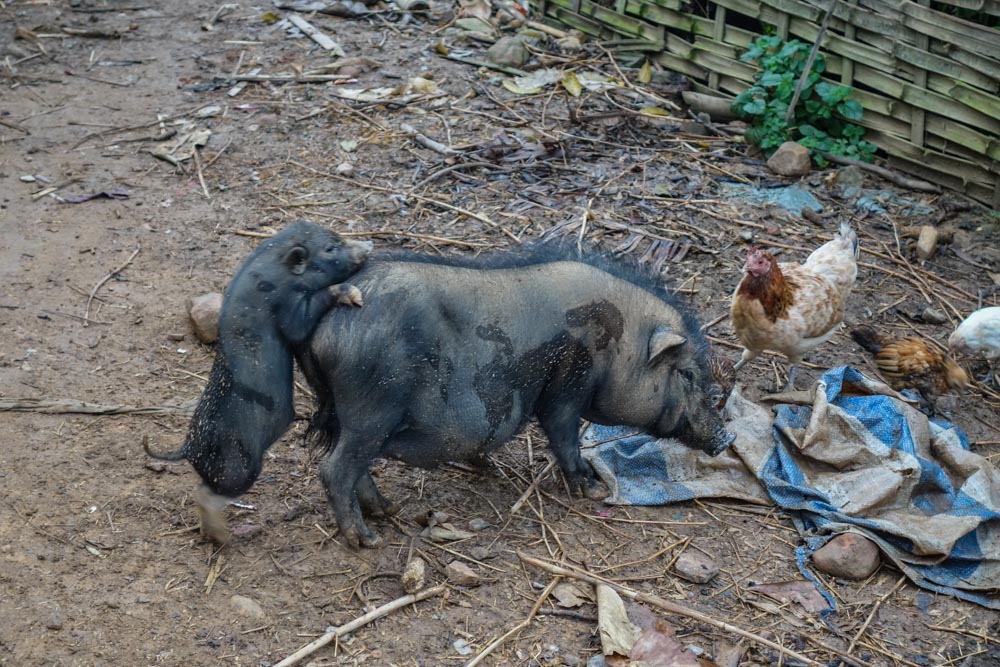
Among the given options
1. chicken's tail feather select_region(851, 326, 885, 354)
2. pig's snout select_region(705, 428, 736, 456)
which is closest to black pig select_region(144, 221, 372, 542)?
pig's snout select_region(705, 428, 736, 456)

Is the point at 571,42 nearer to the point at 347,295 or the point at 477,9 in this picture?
the point at 477,9

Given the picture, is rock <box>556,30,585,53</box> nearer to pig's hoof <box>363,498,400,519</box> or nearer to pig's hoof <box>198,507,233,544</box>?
pig's hoof <box>363,498,400,519</box>

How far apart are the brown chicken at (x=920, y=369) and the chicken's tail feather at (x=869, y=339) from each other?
10 centimetres

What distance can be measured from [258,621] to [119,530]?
81 cm

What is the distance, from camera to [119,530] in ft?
14.0

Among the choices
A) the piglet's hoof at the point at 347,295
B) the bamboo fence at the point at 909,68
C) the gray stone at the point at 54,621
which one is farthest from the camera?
the bamboo fence at the point at 909,68

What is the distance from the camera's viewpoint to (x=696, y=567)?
15.0 ft

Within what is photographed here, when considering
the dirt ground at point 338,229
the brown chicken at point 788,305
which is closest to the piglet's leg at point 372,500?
the dirt ground at point 338,229

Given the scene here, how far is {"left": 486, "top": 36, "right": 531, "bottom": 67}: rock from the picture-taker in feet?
31.1

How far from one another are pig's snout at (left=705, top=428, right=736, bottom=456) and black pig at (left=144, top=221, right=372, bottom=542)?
2.08 meters

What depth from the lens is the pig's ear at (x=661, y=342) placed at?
15.4ft

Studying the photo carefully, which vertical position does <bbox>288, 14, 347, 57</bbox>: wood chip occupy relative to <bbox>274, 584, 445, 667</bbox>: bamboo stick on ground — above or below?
above

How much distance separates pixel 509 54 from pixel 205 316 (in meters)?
4.94

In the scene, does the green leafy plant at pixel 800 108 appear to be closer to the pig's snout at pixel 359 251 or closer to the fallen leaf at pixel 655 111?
the fallen leaf at pixel 655 111
